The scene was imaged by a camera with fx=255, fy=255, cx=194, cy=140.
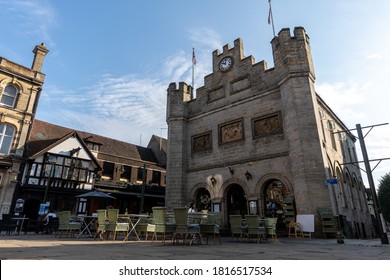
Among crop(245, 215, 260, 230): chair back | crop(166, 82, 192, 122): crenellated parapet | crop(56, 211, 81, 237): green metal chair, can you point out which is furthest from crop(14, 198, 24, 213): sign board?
crop(245, 215, 260, 230): chair back

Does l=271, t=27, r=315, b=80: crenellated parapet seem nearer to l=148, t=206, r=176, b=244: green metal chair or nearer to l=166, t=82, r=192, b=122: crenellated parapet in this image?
l=166, t=82, r=192, b=122: crenellated parapet

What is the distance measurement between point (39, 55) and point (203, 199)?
18.6 m

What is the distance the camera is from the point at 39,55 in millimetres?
21938

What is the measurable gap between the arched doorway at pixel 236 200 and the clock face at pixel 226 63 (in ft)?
26.5

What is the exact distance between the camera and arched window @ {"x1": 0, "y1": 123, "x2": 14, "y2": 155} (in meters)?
18.4

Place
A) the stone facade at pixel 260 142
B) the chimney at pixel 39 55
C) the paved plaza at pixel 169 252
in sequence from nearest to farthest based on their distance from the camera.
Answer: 1. the paved plaza at pixel 169 252
2. the stone facade at pixel 260 142
3. the chimney at pixel 39 55

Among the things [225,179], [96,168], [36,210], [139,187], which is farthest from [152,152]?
[225,179]

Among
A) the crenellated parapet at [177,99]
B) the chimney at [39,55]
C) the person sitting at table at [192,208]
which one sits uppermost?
the chimney at [39,55]

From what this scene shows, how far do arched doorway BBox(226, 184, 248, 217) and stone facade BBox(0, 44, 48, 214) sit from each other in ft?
49.5

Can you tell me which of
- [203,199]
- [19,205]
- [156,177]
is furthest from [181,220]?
[156,177]

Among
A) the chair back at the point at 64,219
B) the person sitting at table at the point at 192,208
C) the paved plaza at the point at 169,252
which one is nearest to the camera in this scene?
the paved plaza at the point at 169,252

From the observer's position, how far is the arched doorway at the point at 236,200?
48.6ft

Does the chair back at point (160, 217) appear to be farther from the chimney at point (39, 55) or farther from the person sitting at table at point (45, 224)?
the chimney at point (39, 55)

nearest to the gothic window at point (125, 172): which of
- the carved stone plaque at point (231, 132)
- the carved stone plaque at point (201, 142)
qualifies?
the carved stone plaque at point (201, 142)
